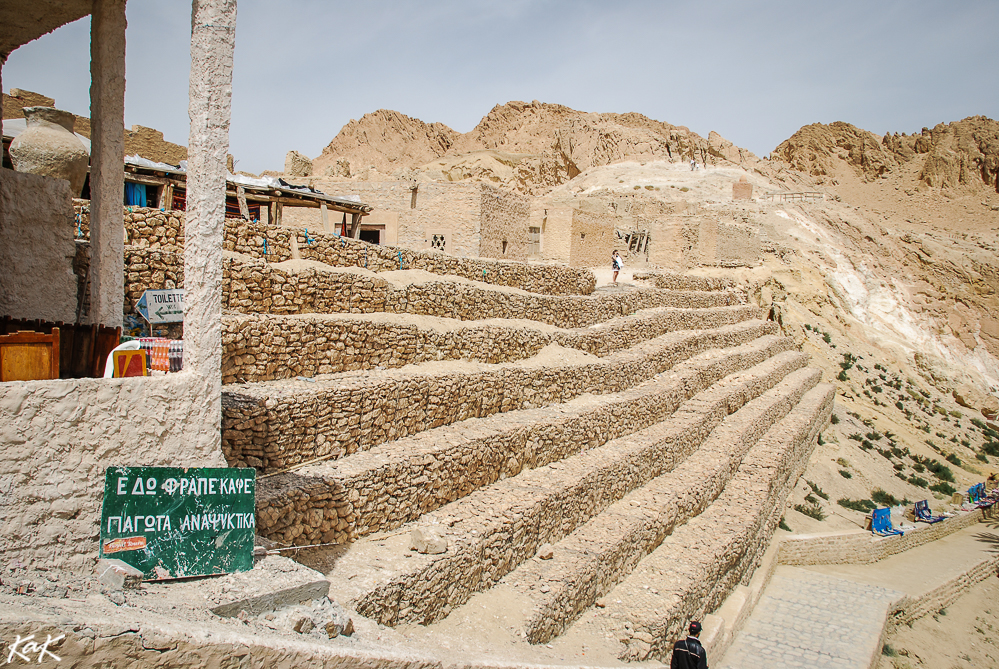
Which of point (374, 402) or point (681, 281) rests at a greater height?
point (681, 281)

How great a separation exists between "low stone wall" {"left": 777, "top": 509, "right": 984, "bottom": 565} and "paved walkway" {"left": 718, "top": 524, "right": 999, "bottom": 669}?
175 mm

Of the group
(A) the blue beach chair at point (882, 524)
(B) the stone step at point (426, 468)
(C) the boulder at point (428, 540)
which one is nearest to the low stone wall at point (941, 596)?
(A) the blue beach chair at point (882, 524)

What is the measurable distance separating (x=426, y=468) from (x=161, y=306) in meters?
3.89

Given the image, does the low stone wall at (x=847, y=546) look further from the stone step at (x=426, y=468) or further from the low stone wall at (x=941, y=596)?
the stone step at (x=426, y=468)

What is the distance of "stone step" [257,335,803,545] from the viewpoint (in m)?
6.43

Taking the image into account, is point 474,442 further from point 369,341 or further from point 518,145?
point 518,145

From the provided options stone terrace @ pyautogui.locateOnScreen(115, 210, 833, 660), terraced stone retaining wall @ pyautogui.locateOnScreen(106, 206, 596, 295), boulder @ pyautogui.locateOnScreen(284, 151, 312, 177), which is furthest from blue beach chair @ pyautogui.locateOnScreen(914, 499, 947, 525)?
boulder @ pyautogui.locateOnScreen(284, 151, 312, 177)

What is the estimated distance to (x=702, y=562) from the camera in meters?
9.66

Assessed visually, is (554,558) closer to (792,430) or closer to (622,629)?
(622,629)

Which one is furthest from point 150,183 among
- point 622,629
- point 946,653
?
point 946,653

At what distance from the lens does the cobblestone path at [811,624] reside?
32.3 ft

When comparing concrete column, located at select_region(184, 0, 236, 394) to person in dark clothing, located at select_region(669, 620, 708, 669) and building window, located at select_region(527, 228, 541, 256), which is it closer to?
person in dark clothing, located at select_region(669, 620, 708, 669)

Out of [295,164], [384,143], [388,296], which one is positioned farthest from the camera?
[384,143]

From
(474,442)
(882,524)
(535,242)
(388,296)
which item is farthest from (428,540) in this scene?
(535,242)
